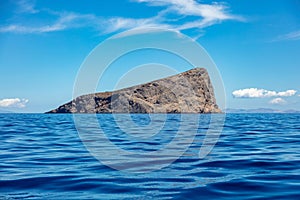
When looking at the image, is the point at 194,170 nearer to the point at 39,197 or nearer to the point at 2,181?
the point at 39,197

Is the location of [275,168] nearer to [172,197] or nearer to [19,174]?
[172,197]

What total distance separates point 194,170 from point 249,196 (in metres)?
3.30

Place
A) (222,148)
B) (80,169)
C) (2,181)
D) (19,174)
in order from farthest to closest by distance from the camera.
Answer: (222,148) < (80,169) < (19,174) < (2,181)

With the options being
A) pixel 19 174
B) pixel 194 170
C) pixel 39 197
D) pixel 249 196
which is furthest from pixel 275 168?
pixel 19 174

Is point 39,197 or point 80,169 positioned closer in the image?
point 39,197

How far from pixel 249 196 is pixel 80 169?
230 inches

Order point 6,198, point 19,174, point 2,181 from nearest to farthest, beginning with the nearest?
point 6,198, point 2,181, point 19,174

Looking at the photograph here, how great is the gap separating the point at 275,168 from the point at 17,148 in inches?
504

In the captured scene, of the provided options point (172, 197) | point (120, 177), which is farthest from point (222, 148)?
point (172, 197)

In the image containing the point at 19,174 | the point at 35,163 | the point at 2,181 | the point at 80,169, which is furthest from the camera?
the point at 35,163

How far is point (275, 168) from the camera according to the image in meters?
11.4

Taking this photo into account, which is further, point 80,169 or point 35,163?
point 35,163

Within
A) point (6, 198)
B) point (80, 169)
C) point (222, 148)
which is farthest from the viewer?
point (222, 148)

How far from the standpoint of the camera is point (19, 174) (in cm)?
1030
